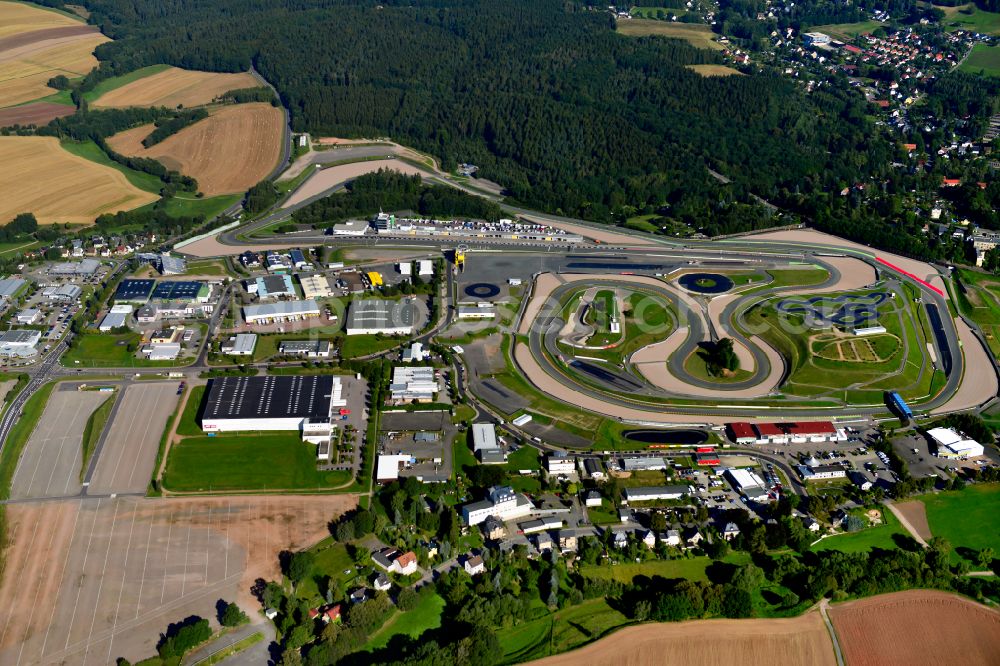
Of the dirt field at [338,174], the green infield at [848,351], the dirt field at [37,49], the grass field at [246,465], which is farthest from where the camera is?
the dirt field at [37,49]

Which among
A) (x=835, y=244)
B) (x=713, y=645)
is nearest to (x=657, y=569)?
(x=713, y=645)

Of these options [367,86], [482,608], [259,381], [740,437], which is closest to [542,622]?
[482,608]

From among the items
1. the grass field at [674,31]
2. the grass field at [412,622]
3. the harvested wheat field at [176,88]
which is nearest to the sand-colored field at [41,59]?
the harvested wheat field at [176,88]

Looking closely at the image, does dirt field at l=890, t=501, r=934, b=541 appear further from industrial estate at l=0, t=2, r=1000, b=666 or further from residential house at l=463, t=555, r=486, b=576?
residential house at l=463, t=555, r=486, b=576

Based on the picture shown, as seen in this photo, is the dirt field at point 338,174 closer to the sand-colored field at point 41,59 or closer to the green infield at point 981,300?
the sand-colored field at point 41,59

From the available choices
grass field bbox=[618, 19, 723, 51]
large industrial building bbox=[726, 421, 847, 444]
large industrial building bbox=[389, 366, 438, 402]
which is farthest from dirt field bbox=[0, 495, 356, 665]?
grass field bbox=[618, 19, 723, 51]

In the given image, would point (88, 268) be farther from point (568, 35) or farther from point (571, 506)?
point (568, 35)
